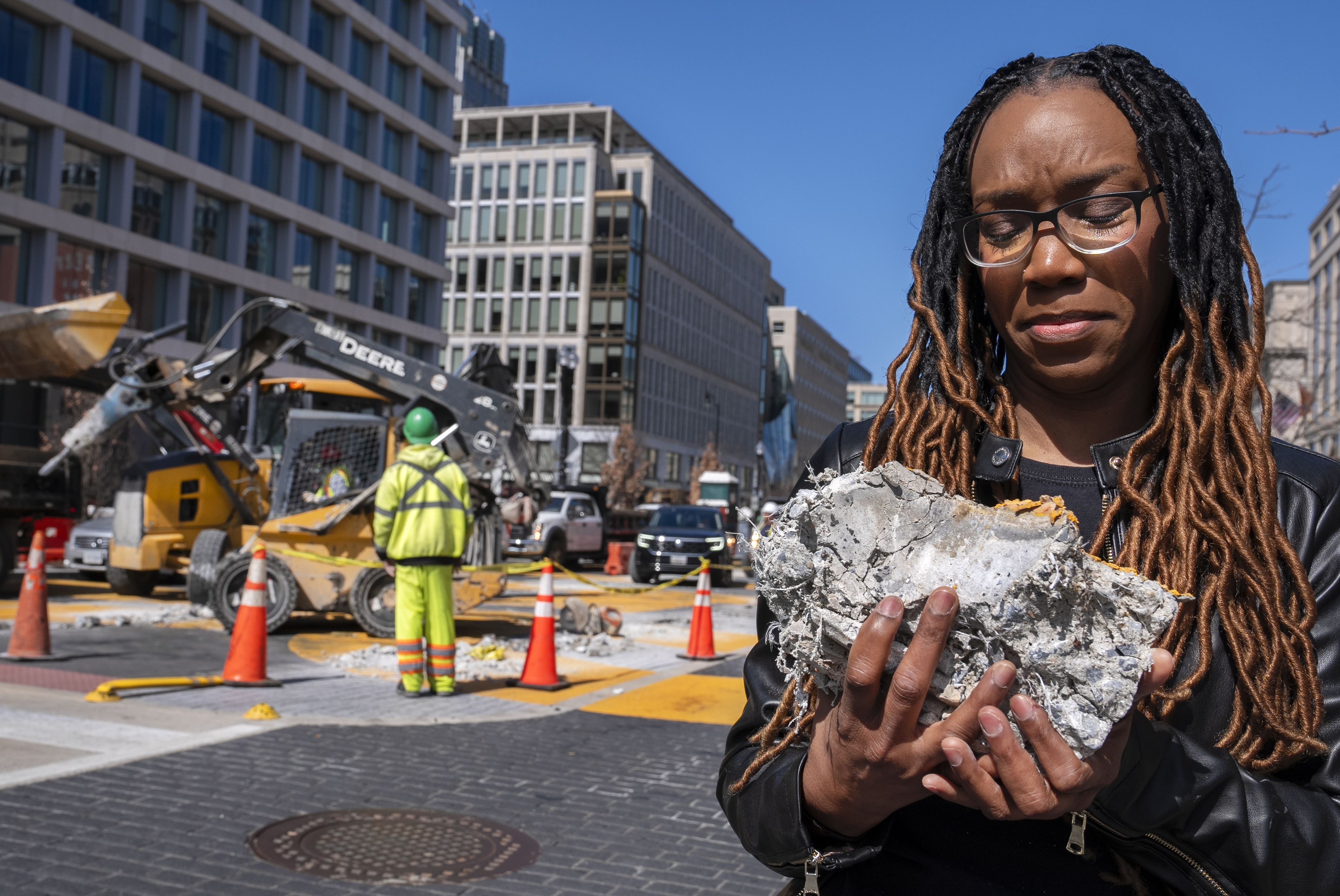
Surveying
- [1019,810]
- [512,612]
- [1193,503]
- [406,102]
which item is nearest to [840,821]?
[1019,810]

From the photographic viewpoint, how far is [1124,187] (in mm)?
1509

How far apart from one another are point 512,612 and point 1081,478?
15.0 m

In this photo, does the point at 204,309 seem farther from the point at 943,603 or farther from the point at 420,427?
the point at 943,603

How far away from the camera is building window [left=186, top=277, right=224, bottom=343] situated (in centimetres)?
3966

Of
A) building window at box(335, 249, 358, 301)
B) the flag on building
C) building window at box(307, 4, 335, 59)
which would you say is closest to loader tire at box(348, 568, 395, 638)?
the flag on building

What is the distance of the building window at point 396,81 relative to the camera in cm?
5119

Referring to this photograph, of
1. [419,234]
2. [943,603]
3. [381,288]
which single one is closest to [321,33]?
[419,234]

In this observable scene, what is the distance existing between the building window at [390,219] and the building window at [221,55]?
386 inches

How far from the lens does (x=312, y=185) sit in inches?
1837

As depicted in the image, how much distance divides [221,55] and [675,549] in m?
28.8

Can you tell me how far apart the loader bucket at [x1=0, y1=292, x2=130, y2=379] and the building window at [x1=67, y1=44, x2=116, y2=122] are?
2549 cm

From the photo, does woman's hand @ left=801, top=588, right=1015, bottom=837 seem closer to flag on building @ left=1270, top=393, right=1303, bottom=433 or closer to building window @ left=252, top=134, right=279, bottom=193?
flag on building @ left=1270, top=393, right=1303, bottom=433

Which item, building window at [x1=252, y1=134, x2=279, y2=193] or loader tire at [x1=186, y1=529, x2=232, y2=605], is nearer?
loader tire at [x1=186, y1=529, x2=232, y2=605]

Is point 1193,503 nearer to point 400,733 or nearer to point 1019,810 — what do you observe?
point 1019,810
